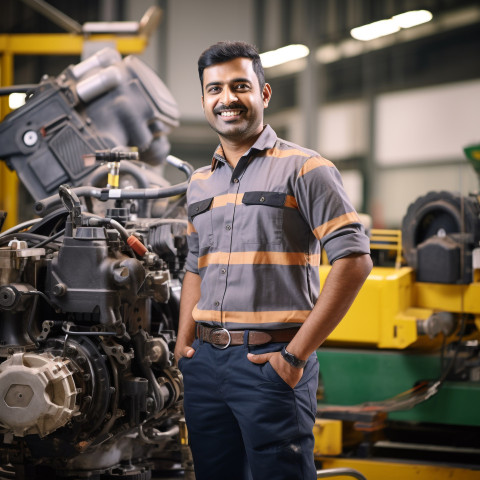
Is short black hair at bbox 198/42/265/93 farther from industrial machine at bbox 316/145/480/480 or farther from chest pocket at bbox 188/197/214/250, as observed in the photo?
industrial machine at bbox 316/145/480/480

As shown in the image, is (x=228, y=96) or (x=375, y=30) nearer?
(x=228, y=96)

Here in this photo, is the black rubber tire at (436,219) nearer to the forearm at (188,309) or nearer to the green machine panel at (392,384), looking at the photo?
the green machine panel at (392,384)

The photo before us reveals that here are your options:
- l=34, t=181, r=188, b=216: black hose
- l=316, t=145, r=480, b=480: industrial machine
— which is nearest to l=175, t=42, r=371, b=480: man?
l=34, t=181, r=188, b=216: black hose

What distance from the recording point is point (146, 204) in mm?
4352

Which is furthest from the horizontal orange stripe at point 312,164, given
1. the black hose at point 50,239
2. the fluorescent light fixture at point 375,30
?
the fluorescent light fixture at point 375,30

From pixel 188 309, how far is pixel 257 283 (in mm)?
452

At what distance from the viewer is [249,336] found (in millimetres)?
2264

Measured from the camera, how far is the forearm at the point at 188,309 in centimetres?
261

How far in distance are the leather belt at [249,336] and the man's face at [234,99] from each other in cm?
62

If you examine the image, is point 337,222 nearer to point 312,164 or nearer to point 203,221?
point 312,164

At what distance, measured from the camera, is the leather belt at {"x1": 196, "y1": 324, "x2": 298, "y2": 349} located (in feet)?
7.40

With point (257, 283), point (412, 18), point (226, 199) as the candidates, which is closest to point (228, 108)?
point (226, 199)

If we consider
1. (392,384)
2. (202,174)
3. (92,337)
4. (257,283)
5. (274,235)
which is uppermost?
(202,174)

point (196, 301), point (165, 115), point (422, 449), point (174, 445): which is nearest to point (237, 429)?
point (196, 301)
